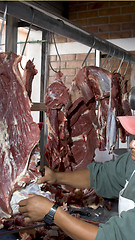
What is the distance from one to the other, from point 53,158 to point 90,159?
1.55ft

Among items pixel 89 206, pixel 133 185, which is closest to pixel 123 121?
pixel 133 185

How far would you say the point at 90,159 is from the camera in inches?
119

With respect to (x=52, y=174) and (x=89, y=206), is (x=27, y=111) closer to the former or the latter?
(x=52, y=174)

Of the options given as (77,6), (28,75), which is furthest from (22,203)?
(77,6)

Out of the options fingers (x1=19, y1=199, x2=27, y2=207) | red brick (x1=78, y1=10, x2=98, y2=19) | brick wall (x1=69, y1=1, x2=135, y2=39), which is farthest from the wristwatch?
red brick (x1=78, y1=10, x2=98, y2=19)

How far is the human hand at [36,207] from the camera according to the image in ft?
6.04

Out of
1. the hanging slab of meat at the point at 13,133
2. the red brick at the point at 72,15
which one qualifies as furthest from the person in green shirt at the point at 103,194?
the red brick at the point at 72,15

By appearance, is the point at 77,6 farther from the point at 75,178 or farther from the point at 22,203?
the point at 22,203

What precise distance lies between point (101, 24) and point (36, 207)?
14.4 ft

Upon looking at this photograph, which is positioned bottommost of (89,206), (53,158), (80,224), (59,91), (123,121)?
(89,206)

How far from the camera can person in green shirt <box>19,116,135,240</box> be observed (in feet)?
5.71

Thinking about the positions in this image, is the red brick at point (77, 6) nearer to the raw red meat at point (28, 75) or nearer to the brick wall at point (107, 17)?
the brick wall at point (107, 17)

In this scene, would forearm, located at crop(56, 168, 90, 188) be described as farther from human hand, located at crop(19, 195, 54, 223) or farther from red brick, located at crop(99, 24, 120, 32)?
red brick, located at crop(99, 24, 120, 32)

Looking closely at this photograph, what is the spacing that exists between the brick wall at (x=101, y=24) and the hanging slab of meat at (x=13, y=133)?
326 cm
